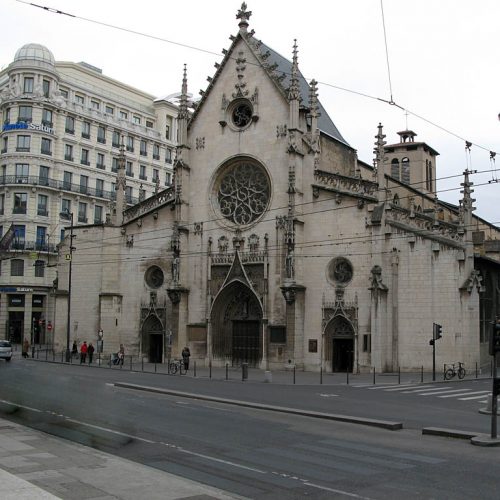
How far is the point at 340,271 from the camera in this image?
37.3 metres

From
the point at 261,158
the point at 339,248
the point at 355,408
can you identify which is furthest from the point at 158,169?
the point at 355,408

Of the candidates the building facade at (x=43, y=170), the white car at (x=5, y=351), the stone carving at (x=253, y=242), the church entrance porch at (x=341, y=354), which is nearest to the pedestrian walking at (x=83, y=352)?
the white car at (x=5, y=351)

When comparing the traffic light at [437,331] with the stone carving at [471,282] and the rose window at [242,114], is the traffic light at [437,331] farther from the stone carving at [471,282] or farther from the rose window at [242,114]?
the rose window at [242,114]

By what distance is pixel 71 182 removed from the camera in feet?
211

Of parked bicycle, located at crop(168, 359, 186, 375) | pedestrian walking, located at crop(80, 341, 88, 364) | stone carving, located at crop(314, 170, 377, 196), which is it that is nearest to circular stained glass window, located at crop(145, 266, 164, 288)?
pedestrian walking, located at crop(80, 341, 88, 364)

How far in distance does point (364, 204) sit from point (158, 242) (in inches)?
596

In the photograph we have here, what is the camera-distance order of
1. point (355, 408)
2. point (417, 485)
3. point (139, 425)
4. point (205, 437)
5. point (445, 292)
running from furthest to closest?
point (445, 292), point (355, 408), point (139, 425), point (205, 437), point (417, 485)

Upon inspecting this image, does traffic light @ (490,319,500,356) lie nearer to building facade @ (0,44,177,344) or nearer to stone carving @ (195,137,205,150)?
stone carving @ (195,137,205,150)

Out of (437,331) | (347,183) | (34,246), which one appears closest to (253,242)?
(347,183)

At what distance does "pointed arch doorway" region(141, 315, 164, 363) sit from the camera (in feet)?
146

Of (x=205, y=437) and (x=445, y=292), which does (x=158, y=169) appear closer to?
(x=445, y=292)

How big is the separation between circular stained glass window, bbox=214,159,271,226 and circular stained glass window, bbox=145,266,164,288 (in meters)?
6.38

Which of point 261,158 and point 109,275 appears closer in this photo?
point 261,158

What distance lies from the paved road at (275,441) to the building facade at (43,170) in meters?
38.2
